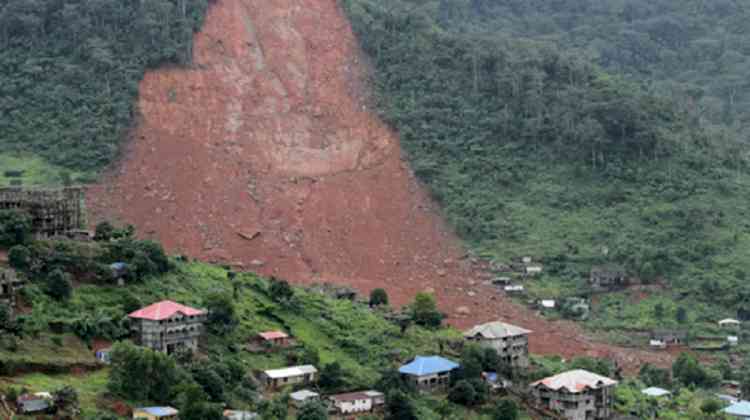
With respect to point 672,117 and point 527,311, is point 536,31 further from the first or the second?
point 527,311

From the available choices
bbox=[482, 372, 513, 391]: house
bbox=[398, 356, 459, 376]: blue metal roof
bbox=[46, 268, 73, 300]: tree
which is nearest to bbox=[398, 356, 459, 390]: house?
bbox=[398, 356, 459, 376]: blue metal roof

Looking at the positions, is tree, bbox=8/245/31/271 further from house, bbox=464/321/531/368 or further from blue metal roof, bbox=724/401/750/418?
blue metal roof, bbox=724/401/750/418

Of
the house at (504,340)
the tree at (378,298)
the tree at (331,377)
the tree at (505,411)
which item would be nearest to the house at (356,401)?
the tree at (331,377)

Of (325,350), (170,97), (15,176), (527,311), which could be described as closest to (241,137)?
(170,97)

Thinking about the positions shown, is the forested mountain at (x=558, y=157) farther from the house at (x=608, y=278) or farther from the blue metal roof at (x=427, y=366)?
the blue metal roof at (x=427, y=366)

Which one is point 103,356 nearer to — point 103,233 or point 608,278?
point 103,233

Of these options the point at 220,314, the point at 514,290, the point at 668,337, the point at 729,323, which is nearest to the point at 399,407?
the point at 220,314
